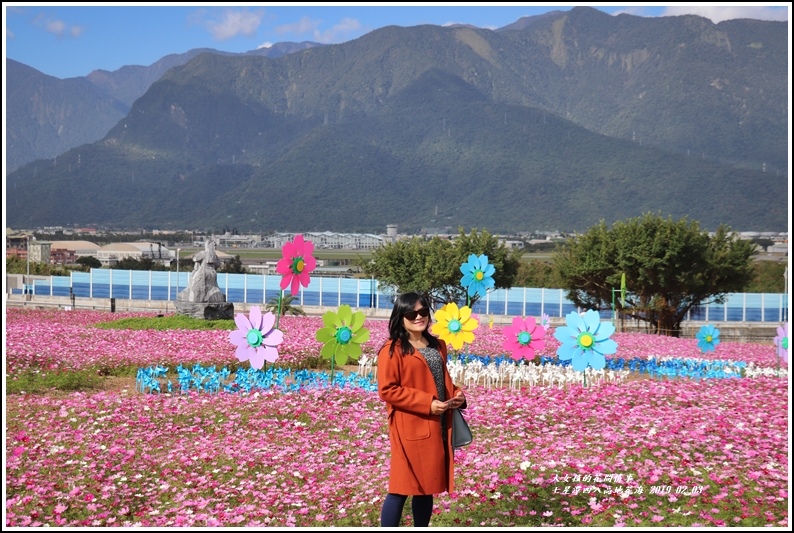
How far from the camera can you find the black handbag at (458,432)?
20.7 feet

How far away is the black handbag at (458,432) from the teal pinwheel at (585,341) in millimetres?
7138

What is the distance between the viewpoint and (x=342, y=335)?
39.5ft

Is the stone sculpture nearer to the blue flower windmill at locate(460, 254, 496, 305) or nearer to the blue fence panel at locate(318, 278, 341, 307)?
the blue flower windmill at locate(460, 254, 496, 305)

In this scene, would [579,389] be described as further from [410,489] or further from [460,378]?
[410,489]

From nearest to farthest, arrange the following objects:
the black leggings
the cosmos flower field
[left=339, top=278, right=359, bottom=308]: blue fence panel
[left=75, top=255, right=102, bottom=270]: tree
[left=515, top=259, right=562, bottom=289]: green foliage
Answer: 1. the black leggings
2. the cosmos flower field
3. [left=339, top=278, right=359, bottom=308]: blue fence panel
4. [left=515, top=259, right=562, bottom=289]: green foliage
5. [left=75, top=255, right=102, bottom=270]: tree

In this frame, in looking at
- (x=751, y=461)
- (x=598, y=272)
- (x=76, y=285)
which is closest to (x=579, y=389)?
(x=751, y=461)

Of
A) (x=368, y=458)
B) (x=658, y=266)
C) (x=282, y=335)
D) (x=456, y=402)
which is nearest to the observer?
(x=456, y=402)

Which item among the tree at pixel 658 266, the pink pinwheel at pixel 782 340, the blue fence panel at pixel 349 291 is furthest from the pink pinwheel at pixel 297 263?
the blue fence panel at pixel 349 291

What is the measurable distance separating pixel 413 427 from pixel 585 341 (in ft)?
25.3

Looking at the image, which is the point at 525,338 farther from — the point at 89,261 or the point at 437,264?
the point at 89,261

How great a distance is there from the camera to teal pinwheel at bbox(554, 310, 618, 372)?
13.3 metres

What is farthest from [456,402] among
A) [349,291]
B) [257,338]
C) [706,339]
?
[349,291]

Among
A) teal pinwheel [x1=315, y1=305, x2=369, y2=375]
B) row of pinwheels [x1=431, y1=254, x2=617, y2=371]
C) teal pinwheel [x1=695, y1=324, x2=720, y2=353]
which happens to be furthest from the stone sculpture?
teal pinwheel [x1=315, y1=305, x2=369, y2=375]

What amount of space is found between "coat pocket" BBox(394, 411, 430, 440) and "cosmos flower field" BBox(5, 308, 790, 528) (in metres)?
1.49
